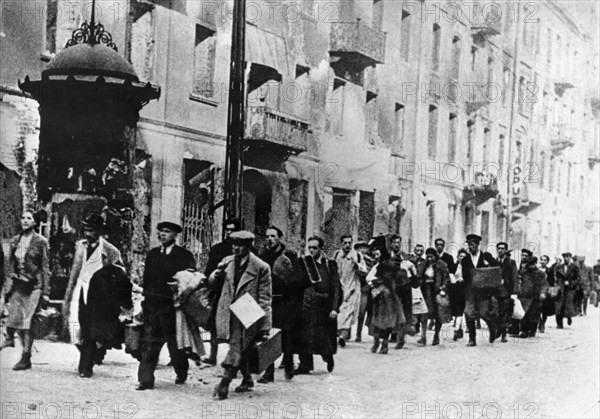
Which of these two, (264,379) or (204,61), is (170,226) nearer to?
(264,379)

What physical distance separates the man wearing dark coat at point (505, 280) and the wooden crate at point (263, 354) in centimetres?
565

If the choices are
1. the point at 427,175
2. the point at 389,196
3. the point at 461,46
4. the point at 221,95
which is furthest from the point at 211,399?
the point at 461,46

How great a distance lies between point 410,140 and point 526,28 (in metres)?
2.52

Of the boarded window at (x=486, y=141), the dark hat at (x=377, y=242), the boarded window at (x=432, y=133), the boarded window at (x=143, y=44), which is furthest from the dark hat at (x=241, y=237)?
the boarded window at (x=486, y=141)

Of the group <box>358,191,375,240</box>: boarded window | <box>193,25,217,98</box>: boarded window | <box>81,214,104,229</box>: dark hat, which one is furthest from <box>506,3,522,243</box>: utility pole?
<box>81,214,104,229</box>: dark hat

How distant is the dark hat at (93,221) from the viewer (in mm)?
7938

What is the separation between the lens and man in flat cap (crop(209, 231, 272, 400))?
8.57m

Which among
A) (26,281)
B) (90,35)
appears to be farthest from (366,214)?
(26,281)

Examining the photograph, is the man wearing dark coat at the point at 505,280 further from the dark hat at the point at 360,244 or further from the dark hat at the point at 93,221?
the dark hat at the point at 93,221

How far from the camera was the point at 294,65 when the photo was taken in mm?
10891

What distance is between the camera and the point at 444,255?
43.8ft

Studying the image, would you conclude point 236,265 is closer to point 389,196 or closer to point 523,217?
point 389,196

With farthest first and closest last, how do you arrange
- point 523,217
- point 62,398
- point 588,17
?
point 523,217, point 588,17, point 62,398

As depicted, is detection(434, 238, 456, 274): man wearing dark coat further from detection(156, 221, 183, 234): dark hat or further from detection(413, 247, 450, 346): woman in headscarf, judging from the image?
detection(156, 221, 183, 234): dark hat
